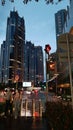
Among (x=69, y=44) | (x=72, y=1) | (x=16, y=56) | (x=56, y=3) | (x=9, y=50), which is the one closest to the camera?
(x=56, y=3)

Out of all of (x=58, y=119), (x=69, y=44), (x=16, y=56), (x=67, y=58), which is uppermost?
(x=16, y=56)

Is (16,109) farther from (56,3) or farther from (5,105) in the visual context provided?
(56,3)

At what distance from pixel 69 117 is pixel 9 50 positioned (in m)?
180

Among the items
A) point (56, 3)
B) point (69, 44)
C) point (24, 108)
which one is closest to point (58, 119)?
point (69, 44)

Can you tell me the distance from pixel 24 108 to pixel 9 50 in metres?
170

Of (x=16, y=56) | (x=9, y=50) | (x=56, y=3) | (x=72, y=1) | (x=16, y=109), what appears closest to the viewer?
(x=56, y=3)

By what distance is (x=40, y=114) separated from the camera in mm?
13586

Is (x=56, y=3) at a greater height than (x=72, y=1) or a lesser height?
lesser

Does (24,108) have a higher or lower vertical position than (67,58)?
lower

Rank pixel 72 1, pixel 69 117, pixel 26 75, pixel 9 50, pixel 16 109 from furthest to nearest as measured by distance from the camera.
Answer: pixel 26 75, pixel 9 50, pixel 72 1, pixel 16 109, pixel 69 117

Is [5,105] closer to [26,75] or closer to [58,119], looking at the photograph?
[58,119]

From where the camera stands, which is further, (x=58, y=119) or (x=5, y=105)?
(x=5, y=105)

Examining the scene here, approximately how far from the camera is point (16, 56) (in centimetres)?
17112

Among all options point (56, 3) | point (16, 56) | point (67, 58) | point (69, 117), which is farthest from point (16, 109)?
point (16, 56)
